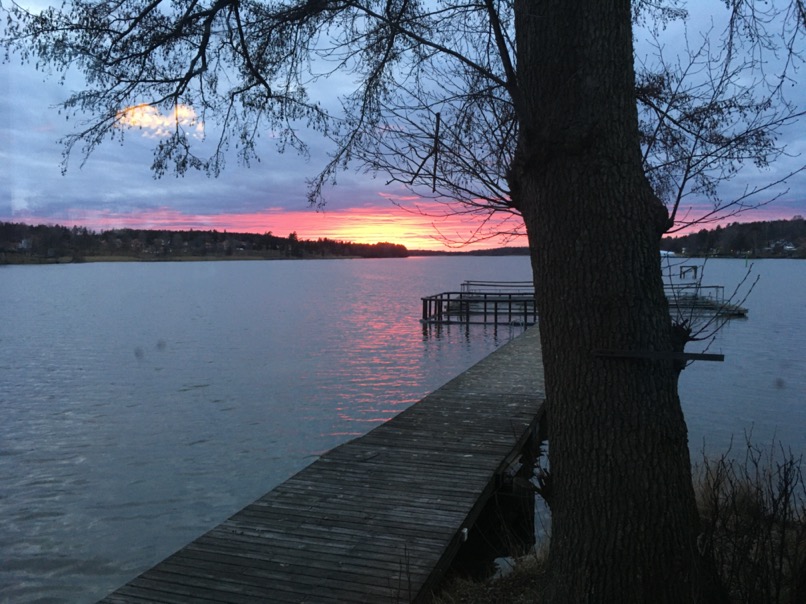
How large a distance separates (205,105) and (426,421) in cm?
549

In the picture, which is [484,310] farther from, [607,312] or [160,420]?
[607,312]

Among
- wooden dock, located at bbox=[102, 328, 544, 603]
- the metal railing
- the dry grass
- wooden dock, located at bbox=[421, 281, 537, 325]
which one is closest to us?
wooden dock, located at bbox=[102, 328, 544, 603]

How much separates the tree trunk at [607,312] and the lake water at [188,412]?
629cm

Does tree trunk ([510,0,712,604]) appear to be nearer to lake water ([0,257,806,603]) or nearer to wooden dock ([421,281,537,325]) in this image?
lake water ([0,257,806,603])

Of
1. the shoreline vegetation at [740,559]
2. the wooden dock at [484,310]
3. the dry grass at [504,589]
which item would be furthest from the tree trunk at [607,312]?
the wooden dock at [484,310]

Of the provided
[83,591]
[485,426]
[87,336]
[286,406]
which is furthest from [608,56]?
[87,336]

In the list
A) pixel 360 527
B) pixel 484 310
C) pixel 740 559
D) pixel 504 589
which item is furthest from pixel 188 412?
pixel 484 310

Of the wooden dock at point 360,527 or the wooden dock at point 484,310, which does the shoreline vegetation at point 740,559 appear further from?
the wooden dock at point 484,310

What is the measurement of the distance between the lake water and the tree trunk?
248 inches

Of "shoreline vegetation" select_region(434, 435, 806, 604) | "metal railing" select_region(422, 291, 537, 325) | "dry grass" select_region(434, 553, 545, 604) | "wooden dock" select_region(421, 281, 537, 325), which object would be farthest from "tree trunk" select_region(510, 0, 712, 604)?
"metal railing" select_region(422, 291, 537, 325)

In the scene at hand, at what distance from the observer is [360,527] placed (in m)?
5.41

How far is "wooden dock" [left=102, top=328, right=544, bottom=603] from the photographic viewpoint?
172 inches

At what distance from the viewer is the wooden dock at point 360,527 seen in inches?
172

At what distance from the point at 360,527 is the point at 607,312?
10.7ft
